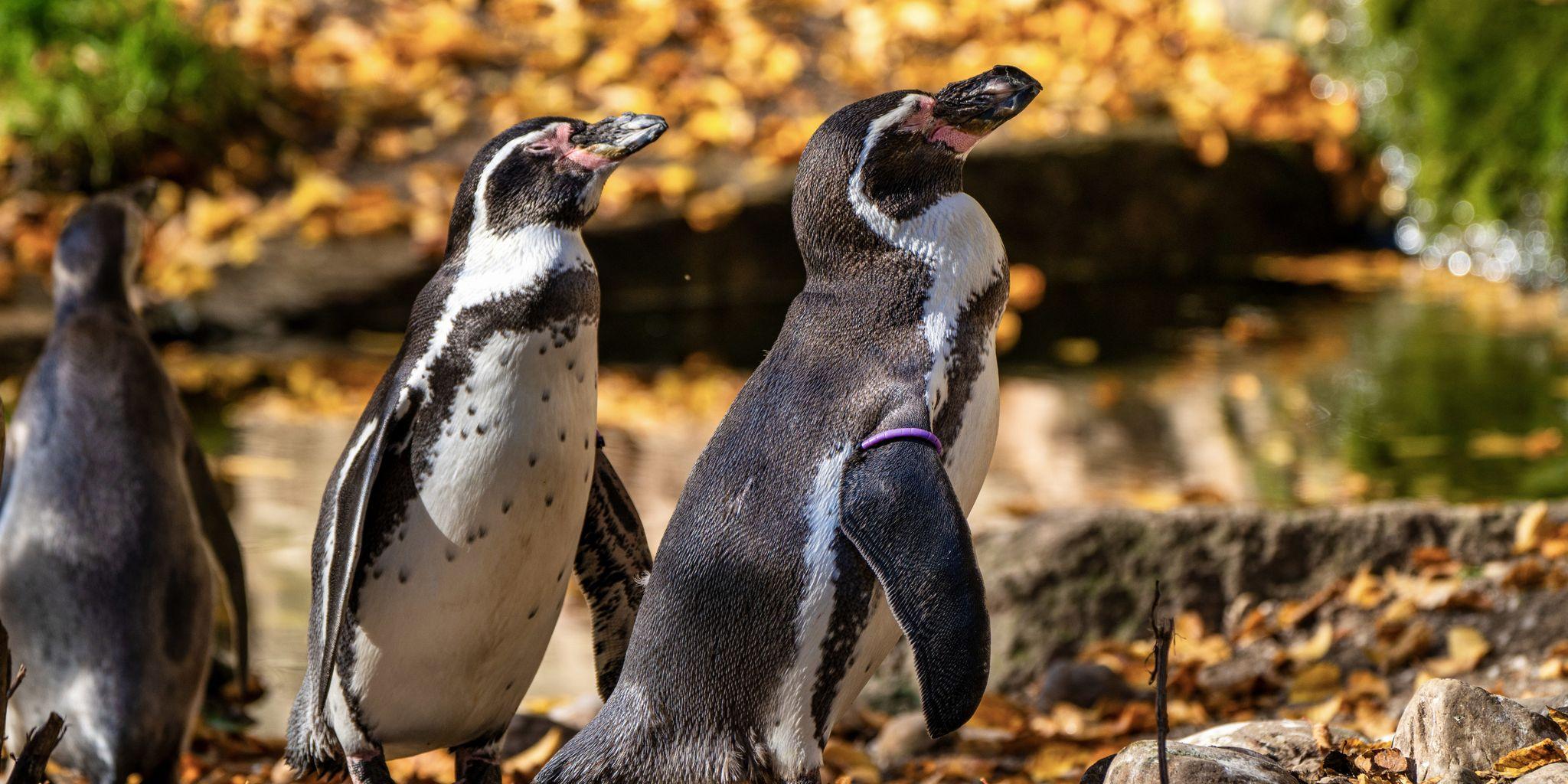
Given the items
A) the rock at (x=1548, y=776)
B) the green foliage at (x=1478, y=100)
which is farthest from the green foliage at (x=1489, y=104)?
the rock at (x=1548, y=776)

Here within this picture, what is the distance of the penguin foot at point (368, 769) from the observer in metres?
2.84

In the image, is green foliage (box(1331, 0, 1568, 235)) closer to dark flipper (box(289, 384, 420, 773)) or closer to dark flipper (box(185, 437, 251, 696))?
dark flipper (box(185, 437, 251, 696))

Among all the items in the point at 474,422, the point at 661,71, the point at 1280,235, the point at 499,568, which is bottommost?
the point at 1280,235

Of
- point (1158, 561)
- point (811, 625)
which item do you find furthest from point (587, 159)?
point (1158, 561)

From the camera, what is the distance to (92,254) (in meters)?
4.01

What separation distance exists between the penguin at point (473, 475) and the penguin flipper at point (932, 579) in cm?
67

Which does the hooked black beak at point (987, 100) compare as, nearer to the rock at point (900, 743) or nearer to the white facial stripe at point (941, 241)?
the white facial stripe at point (941, 241)

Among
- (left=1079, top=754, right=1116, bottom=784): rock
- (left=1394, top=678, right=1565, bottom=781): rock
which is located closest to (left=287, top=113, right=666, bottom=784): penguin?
(left=1079, top=754, right=1116, bottom=784): rock

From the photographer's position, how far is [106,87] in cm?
866

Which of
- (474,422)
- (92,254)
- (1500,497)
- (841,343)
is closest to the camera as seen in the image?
(841,343)

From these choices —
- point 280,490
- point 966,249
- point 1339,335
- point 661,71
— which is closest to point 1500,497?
point 1339,335

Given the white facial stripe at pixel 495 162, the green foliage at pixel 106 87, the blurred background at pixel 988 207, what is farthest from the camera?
the green foliage at pixel 106 87

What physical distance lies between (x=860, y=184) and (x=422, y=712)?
1.19 m

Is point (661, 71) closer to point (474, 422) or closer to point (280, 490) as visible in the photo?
point (280, 490)
